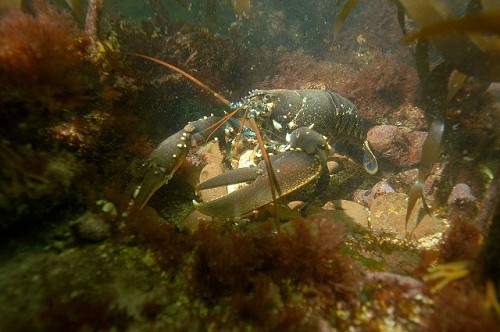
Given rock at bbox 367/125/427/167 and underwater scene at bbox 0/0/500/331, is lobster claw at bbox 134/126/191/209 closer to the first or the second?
underwater scene at bbox 0/0/500/331

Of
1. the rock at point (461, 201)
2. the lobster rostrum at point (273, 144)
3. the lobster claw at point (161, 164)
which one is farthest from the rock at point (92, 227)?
the rock at point (461, 201)

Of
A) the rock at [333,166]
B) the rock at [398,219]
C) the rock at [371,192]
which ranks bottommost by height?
the rock at [398,219]

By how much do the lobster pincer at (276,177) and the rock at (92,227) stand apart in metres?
1.01

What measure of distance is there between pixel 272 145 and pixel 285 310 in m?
3.14

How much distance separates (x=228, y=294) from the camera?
69.2 inches

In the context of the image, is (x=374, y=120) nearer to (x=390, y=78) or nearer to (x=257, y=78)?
(x=390, y=78)

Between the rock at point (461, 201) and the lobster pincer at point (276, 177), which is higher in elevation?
the lobster pincer at point (276, 177)

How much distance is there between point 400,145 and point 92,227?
5879 mm

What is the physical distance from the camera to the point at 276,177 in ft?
10.3

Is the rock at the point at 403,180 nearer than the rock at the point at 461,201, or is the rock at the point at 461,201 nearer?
the rock at the point at 461,201

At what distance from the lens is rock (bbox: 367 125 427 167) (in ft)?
18.6

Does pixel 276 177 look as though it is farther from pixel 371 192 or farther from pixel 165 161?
pixel 371 192

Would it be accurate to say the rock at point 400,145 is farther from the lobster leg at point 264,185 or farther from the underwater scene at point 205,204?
the lobster leg at point 264,185

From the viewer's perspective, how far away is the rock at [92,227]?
6.29 feet
